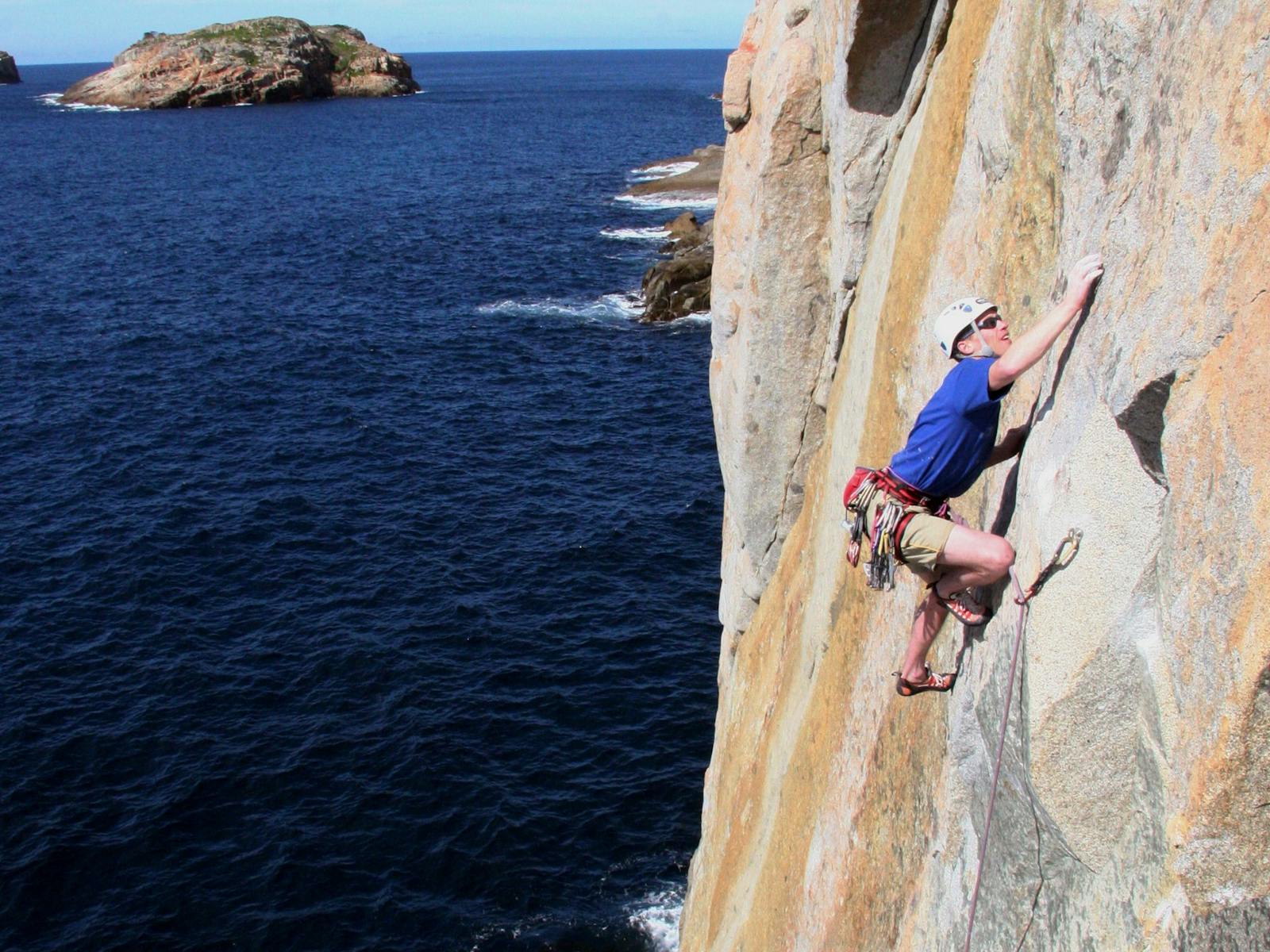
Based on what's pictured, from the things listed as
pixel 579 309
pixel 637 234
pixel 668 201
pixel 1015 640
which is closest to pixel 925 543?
pixel 1015 640

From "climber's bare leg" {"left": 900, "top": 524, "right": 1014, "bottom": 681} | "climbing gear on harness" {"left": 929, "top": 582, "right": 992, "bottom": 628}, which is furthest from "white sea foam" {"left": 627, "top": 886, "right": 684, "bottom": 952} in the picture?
"climbing gear on harness" {"left": 929, "top": 582, "right": 992, "bottom": 628}

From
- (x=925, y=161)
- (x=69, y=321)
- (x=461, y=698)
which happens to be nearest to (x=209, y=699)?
(x=461, y=698)

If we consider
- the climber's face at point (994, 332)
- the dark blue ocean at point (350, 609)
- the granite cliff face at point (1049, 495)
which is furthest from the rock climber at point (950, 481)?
the dark blue ocean at point (350, 609)

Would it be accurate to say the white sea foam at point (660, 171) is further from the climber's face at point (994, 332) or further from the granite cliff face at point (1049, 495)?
the climber's face at point (994, 332)

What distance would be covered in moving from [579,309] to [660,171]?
187ft

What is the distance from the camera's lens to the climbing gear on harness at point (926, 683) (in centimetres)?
1021

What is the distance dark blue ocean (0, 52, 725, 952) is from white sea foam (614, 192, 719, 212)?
26.1 meters

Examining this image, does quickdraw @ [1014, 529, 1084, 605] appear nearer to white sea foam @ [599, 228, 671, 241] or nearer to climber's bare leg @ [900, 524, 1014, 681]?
climber's bare leg @ [900, 524, 1014, 681]

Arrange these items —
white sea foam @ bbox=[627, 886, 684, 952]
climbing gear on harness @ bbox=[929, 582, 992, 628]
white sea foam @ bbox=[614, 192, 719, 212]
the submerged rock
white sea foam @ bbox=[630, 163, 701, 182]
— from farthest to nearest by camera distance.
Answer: white sea foam @ bbox=[630, 163, 701, 182], white sea foam @ bbox=[614, 192, 719, 212], the submerged rock, white sea foam @ bbox=[627, 886, 684, 952], climbing gear on harness @ bbox=[929, 582, 992, 628]

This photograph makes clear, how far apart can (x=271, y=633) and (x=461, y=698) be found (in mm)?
8045

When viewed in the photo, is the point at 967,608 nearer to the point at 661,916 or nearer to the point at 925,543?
the point at 925,543

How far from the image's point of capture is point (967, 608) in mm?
9609

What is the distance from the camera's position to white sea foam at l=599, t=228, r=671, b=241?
9938 cm

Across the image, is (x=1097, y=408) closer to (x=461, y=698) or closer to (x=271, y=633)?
(x=461, y=698)
